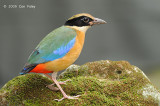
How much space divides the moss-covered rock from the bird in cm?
34

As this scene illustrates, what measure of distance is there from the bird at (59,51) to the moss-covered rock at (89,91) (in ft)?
1.11

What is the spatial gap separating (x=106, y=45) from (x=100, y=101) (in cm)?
692

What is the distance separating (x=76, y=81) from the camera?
7004 millimetres

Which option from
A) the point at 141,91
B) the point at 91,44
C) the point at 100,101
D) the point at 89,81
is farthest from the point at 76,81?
the point at 91,44

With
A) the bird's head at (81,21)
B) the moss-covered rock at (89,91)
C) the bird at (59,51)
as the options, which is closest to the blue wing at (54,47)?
the bird at (59,51)

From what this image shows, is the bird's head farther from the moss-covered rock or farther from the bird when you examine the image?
the moss-covered rock

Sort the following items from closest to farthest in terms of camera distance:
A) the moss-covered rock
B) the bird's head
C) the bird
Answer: the bird, the moss-covered rock, the bird's head

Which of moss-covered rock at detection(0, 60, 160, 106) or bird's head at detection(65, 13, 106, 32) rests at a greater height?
bird's head at detection(65, 13, 106, 32)

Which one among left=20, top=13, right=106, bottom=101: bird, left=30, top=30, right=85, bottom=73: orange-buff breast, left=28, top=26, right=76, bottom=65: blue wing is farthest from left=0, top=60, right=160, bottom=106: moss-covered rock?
left=28, top=26, right=76, bottom=65: blue wing

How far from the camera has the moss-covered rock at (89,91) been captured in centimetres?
621

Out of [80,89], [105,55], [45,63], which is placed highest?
[45,63]

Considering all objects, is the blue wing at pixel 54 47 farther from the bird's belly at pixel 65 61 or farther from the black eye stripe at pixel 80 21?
the black eye stripe at pixel 80 21

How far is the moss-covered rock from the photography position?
621 centimetres

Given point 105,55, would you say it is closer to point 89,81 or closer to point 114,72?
point 114,72
